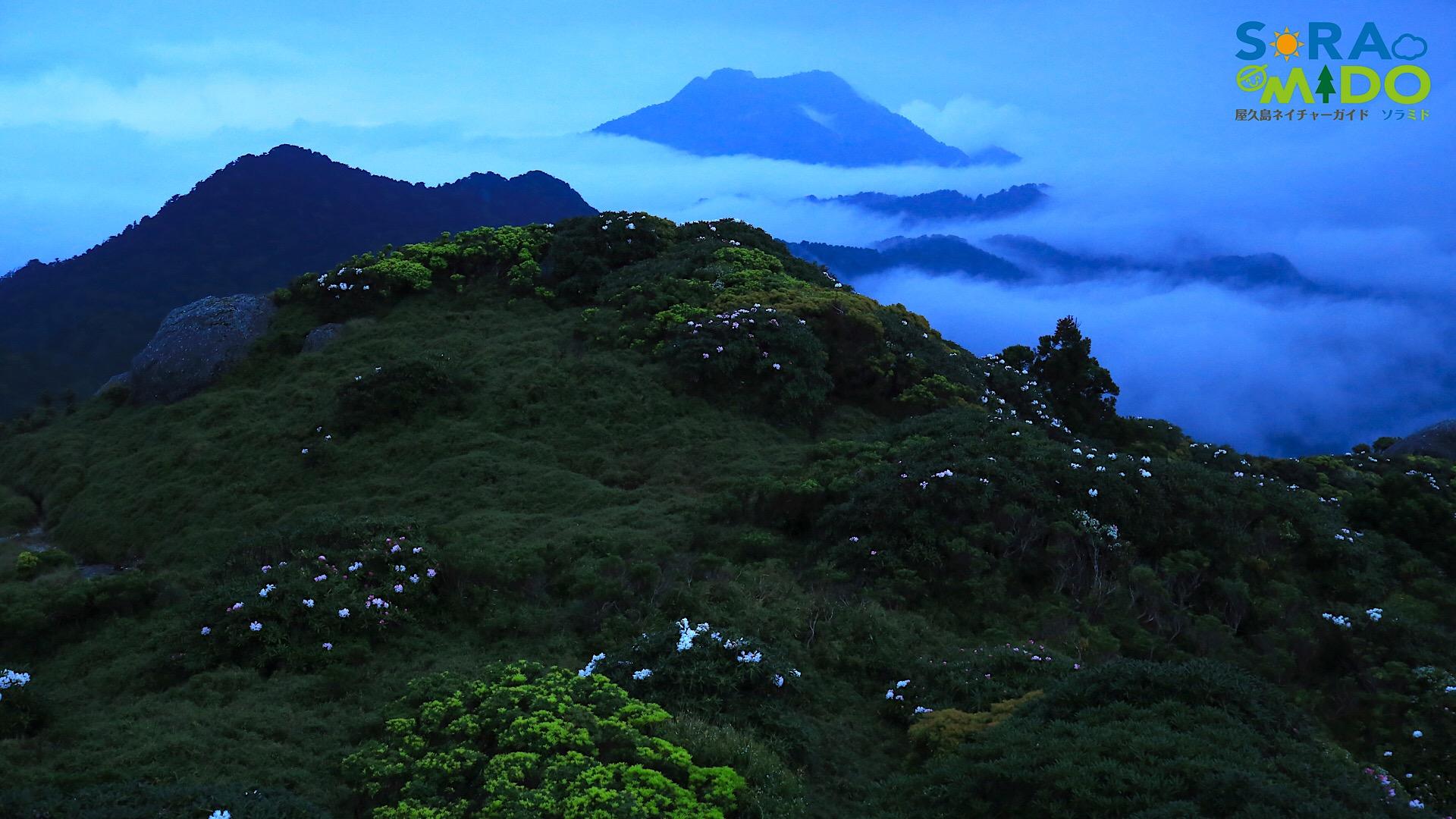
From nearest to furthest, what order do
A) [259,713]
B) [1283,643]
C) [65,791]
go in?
[65,791] → [259,713] → [1283,643]

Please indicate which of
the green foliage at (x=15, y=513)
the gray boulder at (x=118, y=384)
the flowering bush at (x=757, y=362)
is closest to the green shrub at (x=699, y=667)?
the flowering bush at (x=757, y=362)

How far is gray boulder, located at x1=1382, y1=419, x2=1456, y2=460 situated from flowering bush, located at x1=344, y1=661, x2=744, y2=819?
95.7 feet

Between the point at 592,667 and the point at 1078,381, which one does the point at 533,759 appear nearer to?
the point at 592,667

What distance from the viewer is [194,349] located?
21.3 meters

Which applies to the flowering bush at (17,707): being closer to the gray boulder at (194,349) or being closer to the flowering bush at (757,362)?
the flowering bush at (757,362)

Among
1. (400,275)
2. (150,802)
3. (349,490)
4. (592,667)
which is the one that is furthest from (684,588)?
(400,275)

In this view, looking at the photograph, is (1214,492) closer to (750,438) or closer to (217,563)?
(750,438)

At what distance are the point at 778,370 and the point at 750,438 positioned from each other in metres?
2.01

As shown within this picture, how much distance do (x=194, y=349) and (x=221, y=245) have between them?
57059 mm

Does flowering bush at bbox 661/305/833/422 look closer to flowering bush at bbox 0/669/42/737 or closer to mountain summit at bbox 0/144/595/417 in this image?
flowering bush at bbox 0/669/42/737

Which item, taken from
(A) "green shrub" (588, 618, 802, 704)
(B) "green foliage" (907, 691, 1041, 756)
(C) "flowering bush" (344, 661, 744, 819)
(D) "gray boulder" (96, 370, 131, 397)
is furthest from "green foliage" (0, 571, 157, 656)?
(D) "gray boulder" (96, 370, 131, 397)

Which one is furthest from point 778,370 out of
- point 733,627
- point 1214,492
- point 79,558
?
point 79,558

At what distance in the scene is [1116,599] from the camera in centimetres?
1165

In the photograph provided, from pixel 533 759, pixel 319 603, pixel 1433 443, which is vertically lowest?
pixel 1433 443
